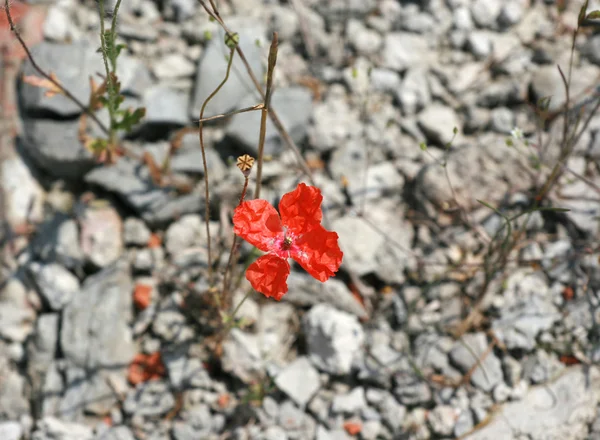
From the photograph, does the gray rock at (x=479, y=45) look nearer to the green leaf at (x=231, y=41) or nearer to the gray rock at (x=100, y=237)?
the green leaf at (x=231, y=41)

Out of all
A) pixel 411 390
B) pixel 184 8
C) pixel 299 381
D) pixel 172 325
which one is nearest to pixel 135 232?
pixel 172 325

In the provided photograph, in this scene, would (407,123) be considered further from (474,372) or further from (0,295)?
(0,295)

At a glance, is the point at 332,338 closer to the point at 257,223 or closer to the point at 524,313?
the point at 257,223

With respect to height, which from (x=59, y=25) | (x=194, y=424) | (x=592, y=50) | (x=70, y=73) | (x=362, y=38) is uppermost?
(x=362, y=38)

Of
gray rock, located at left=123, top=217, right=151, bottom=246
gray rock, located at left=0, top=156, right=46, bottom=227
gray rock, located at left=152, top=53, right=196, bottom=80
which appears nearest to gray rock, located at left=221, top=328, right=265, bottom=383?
gray rock, located at left=123, top=217, right=151, bottom=246

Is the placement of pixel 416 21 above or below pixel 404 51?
above

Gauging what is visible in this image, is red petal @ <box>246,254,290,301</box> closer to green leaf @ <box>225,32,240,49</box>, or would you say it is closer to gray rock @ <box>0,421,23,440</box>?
green leaf @ <box>225,32,240,49</box>
